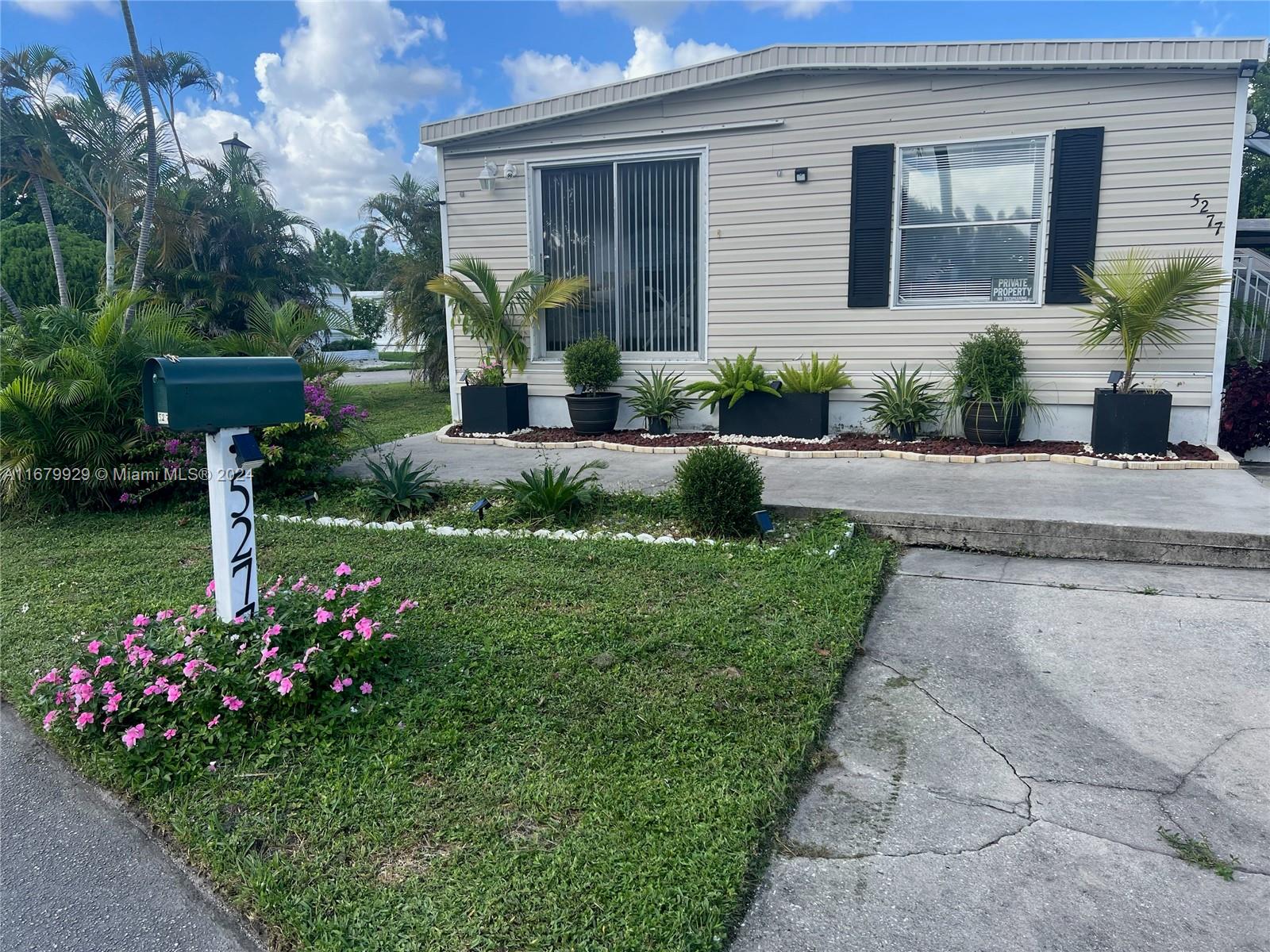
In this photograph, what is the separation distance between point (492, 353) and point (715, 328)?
91.9 inches

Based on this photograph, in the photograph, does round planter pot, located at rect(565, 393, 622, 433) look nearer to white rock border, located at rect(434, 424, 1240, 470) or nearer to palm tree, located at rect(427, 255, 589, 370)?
white rock border, located at rect(434, 424, 1240, 470)

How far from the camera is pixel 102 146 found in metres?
10.1

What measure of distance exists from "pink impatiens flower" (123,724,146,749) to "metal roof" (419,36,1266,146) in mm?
7093

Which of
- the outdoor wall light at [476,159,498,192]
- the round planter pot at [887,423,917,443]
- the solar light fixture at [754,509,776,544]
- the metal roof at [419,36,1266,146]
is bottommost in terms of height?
the solar light fixture at [754,509,776,544]

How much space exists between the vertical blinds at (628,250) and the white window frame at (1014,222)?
184 cm

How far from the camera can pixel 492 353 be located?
900cm

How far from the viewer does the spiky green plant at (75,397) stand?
5.51 metres

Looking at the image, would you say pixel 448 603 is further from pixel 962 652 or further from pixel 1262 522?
pixel 1262 522

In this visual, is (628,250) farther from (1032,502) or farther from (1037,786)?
(1037,786)

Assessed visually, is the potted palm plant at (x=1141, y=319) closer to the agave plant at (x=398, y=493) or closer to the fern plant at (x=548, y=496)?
the fern plant at (x=548, y=496)

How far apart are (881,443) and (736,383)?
1373 millimetres

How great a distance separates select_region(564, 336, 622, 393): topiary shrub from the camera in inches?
324

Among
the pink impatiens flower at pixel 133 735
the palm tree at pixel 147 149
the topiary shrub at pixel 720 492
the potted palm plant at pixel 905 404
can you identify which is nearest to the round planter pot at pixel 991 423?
the potted palm plant at pixel 905 404

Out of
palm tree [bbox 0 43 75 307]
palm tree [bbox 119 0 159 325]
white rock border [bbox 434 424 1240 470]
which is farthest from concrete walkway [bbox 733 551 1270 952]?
palm tree [bbox 0 43 75 307]
